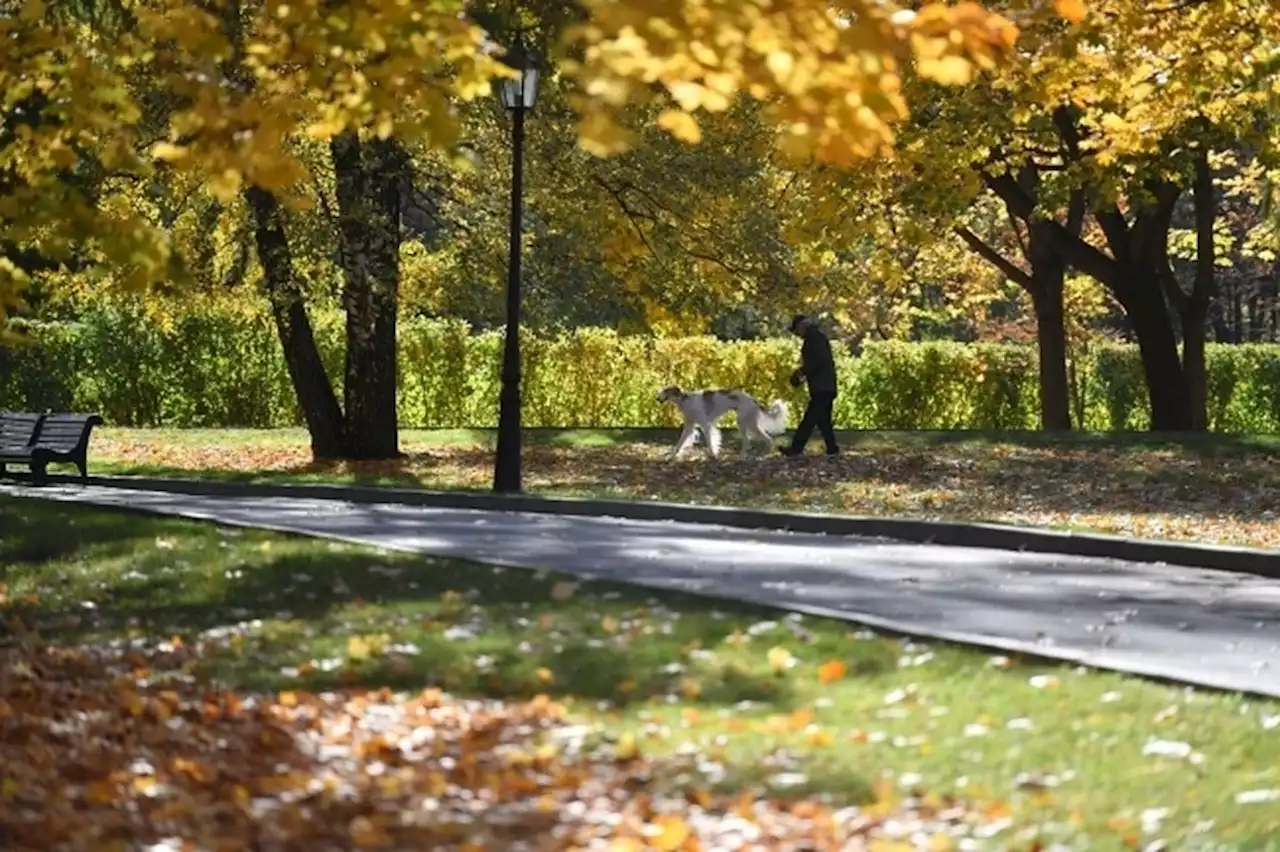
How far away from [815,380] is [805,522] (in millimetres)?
9493

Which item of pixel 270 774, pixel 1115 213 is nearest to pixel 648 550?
pixel 270 774

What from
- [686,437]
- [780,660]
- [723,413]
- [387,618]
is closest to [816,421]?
[723,413]

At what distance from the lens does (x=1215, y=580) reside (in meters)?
16.4

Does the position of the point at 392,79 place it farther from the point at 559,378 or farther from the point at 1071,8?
the point at 559,378

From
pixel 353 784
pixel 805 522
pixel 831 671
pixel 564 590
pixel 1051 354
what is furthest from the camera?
pixel 1051 354

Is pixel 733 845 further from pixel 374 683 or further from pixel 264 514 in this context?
pixel 264 514

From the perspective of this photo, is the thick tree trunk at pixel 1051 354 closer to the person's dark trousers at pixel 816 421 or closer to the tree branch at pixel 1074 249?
the tree branch at pixel 1074 249

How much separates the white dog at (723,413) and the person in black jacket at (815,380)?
80 cm

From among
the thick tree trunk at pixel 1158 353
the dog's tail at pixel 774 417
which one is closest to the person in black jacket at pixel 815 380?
the dog's tail at pixel 774 417

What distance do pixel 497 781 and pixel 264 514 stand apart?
1363 centimetres

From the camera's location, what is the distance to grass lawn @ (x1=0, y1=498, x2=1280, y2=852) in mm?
7855

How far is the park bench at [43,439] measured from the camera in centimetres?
2942

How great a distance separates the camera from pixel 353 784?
8.57m

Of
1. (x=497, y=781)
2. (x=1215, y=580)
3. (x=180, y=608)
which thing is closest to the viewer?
(x=497, y=781)
